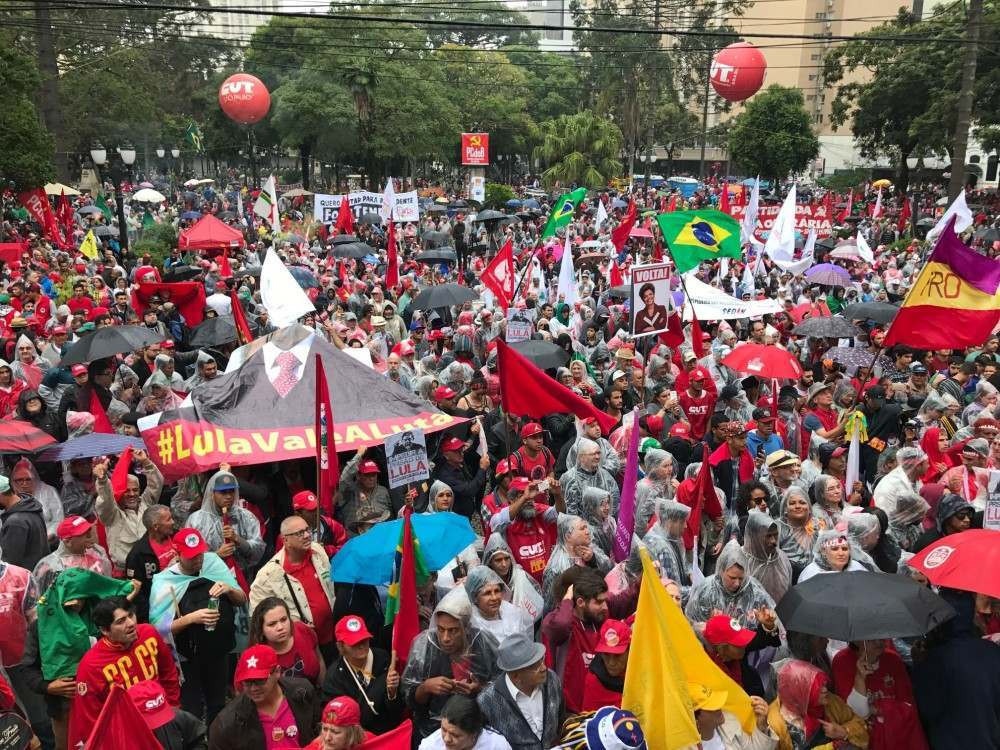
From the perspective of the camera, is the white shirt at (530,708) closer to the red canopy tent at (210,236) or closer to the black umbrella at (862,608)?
the black umbrella at (862,608)

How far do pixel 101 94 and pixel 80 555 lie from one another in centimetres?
3714

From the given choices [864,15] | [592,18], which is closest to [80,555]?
[592,18]

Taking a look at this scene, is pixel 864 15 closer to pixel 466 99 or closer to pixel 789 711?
pixel 466 99

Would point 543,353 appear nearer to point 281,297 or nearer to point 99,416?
point 281,297

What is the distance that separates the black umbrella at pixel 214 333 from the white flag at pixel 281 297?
2526mm

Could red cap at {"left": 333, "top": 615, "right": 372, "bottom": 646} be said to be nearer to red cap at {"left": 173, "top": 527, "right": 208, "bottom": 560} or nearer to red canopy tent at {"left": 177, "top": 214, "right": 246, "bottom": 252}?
red cap at {"left": 173, "top": 527, "right": 208, "bottom": 560}

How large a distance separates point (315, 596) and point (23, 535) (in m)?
1.94

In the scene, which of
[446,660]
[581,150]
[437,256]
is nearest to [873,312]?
[446,660]

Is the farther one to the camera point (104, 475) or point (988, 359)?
point (988, 359)

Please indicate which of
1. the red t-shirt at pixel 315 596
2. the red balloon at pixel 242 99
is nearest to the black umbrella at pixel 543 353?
the red t-shirt at pixel 315 596

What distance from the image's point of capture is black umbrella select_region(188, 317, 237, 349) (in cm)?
1121

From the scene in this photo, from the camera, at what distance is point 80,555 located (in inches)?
215

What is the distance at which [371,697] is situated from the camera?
4.64 meters

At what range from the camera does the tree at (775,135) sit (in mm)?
51594
